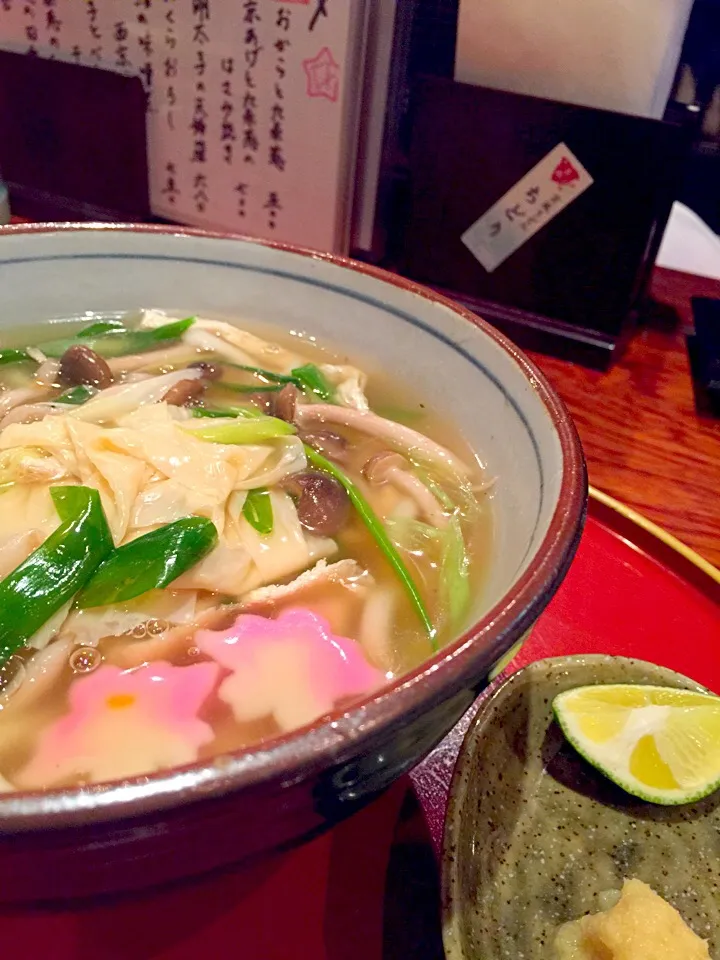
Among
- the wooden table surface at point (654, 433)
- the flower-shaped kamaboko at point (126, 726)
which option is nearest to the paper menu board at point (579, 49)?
the wooden table surface at point (654, 433)

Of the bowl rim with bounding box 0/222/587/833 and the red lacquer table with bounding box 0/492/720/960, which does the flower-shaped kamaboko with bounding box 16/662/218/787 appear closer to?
the red lacquer table with bounding box 0/492/720/960

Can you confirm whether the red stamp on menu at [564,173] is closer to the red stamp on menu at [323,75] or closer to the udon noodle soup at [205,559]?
the red stamp on menu at [323,75]

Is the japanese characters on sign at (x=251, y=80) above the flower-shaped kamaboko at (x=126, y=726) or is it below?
above

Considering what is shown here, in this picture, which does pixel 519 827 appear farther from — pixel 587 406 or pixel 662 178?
pixel 662 178

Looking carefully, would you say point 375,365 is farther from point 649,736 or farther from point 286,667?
point 649,736

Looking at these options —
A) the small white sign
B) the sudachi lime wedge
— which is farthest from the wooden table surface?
the sudachi lime wedge

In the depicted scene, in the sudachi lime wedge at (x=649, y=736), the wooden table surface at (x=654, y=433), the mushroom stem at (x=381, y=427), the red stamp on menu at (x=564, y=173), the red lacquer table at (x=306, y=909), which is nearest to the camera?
the red lacquer table at (x=306, y=909)
